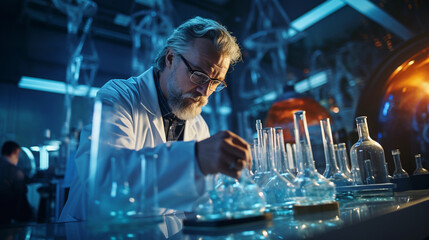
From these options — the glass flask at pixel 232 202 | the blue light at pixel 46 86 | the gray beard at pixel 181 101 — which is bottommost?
the glass flask at pixel 232 202

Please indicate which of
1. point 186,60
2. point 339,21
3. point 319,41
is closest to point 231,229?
point 186,60

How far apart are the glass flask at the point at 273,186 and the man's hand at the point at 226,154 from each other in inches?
7.2

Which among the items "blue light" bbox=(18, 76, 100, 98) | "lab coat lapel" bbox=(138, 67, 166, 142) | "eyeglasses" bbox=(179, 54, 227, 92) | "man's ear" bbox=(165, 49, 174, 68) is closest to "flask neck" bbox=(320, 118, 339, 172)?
"eyeglasses" bbox=(179, 54, 227, 92)

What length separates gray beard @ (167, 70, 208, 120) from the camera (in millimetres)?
1673

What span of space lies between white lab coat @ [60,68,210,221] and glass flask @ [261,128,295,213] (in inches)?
8.9

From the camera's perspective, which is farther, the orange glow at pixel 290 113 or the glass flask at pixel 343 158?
the orange glow at pixel 290 113

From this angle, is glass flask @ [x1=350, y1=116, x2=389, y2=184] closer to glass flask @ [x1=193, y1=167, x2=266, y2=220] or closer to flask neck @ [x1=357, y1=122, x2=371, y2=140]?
flask neck @ [x1=357, y1=122, x2=371, y2=140]

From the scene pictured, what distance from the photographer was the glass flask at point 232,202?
0.68 m

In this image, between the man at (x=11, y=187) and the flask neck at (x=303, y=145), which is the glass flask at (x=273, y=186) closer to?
the flask neck at (x=303, y=145)

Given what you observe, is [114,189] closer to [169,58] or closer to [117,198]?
[117,198]

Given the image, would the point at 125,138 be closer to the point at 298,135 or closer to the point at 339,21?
the point at 298,135

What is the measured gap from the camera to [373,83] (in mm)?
1802

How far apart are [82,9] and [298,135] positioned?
307 centimetres

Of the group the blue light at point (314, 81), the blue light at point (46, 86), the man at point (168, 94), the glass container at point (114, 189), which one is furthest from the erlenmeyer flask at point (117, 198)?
the blue light at point (46, 86)
